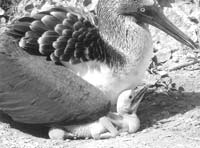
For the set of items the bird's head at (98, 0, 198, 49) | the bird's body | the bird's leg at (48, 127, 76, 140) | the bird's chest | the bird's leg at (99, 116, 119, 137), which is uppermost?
the bird's head at (98, 0, 198, 49)

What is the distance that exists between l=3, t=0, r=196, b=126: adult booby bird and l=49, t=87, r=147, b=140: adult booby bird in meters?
0.17

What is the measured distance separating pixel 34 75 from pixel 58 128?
2.41ft

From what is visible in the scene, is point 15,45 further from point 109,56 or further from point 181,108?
point 181,108

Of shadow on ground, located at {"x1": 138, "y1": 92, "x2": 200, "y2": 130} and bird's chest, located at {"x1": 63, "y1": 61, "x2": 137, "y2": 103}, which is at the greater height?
bird's chest, located at {"x1": 63, "y1": 61, "x2": 137, "y2": 103}

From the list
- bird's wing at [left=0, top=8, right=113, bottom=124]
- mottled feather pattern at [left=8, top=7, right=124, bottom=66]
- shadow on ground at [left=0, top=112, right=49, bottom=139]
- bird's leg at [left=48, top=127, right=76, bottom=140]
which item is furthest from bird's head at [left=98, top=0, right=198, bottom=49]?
shadow on ground at [left=0, top=112, right=49, bottom=139]

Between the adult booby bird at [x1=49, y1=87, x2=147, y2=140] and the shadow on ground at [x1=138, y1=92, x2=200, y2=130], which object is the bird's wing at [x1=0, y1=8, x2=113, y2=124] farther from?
the shadow on ground at [x1=138, y1=92, x2=200, y2=130]

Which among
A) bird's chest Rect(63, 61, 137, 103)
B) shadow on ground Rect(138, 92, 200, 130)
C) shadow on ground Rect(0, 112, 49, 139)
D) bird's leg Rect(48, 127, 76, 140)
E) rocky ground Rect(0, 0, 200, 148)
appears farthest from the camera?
shadow on ground Rect(138, 92, 200, 130)

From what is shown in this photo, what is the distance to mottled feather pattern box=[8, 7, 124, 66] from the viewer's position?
7.98m

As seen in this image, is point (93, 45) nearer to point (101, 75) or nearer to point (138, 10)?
point (101, 75)

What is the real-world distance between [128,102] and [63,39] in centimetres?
116

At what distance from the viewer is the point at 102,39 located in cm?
829

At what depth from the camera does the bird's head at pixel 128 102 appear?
26.7 ft

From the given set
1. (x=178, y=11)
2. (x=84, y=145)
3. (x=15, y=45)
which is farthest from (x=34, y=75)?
(x=178, y=11)

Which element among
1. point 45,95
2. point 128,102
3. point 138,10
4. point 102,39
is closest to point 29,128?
point 45,95
